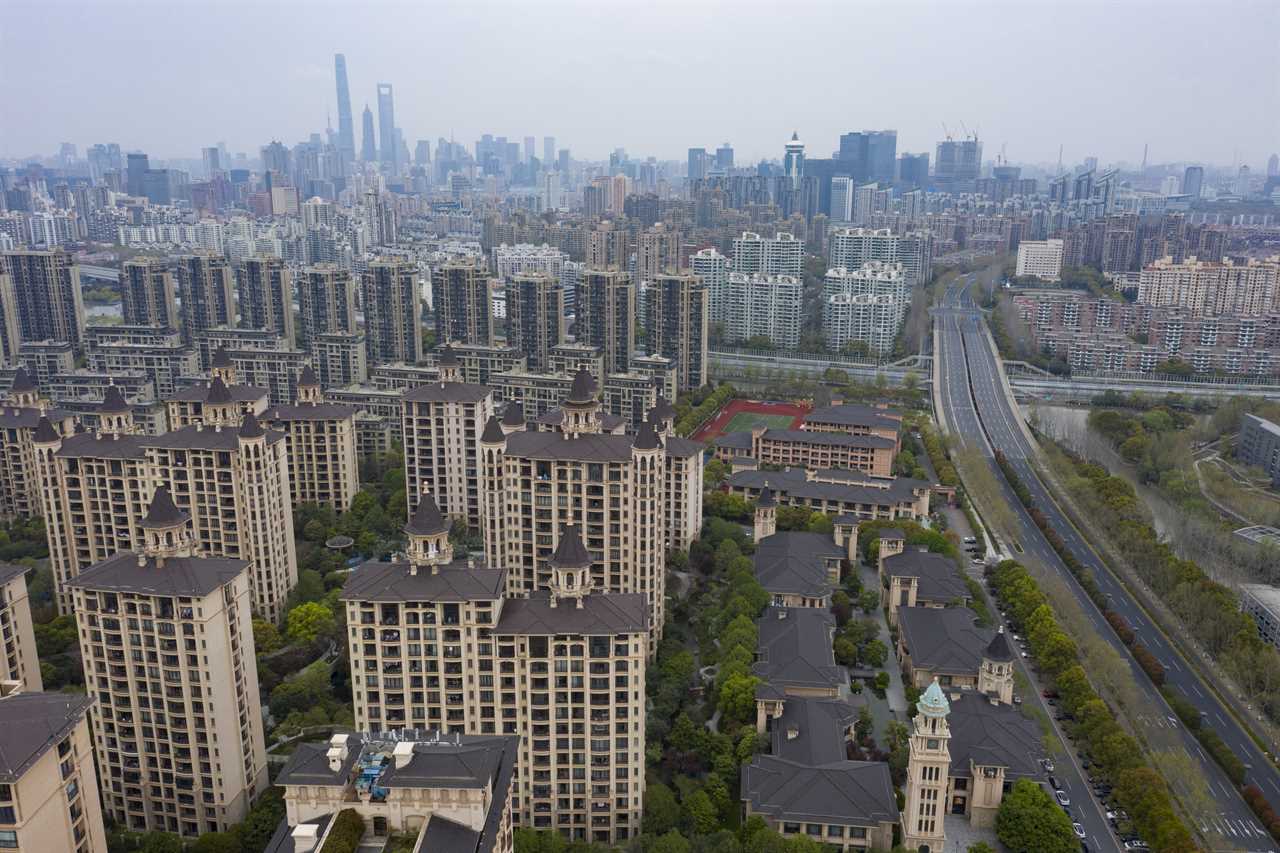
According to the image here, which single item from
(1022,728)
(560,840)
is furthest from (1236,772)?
(560,840)

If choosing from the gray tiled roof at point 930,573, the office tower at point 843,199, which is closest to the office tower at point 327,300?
the gray tiled roof at point 930,573

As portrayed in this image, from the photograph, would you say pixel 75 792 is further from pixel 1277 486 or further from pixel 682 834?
pixel 1277 486

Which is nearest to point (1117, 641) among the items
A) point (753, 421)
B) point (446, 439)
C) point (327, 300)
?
point (446, 439)

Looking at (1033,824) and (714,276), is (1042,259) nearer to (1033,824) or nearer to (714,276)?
(714,276)

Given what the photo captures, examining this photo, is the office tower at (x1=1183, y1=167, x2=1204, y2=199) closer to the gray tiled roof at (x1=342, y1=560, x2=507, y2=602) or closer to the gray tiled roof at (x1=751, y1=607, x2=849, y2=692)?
the gray tiled roof at (x1=751, y1=607, x2=849, y2=692)

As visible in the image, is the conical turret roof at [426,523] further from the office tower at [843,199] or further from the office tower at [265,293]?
the office tower at [843,199]

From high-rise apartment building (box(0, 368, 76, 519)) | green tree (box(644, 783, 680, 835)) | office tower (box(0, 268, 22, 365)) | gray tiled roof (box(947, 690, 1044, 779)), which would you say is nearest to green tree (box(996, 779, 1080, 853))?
gray tiled roof (box(947, 690, 1044, 779))
